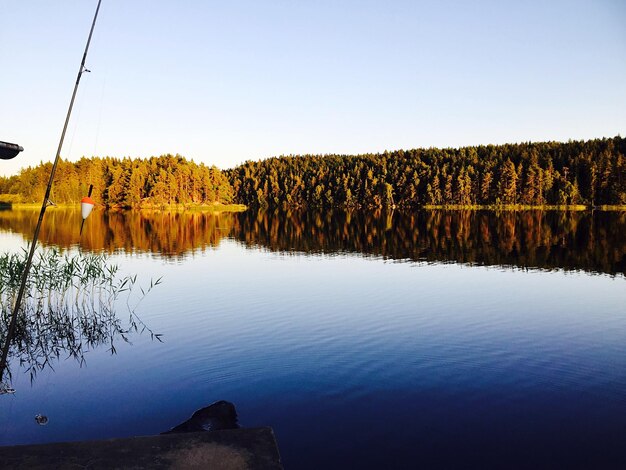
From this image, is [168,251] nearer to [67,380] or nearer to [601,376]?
[67,380]

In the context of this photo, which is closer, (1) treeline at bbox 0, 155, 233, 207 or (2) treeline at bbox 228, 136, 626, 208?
(2) treeline at bbox 228, 136, 626, 208

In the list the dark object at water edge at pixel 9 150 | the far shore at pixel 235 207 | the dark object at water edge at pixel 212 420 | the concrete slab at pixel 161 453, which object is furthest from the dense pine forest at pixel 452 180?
the dark object at water edge at pixel 9 150

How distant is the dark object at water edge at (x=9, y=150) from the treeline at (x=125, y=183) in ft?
537

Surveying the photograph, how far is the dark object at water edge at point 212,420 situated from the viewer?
10.1m

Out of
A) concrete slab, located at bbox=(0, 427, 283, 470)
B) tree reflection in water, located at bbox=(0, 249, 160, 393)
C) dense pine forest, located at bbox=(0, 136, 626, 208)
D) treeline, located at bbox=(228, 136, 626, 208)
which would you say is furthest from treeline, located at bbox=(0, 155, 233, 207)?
concrete slab, located at bbox=(0, 427, 283, 470)

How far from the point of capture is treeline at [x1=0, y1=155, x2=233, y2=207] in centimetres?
16388

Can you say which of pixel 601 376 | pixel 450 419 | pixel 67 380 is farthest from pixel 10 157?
pixel 601 376

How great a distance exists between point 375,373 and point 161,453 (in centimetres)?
795

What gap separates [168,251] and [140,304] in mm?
23250

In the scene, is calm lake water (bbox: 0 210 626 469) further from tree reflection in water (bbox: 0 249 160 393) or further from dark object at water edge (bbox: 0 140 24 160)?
dark object at water edge (bbox: 0 140 24 160)

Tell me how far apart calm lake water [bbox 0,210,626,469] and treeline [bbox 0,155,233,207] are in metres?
146

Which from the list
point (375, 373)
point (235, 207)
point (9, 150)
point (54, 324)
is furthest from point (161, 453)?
point (235, 207)

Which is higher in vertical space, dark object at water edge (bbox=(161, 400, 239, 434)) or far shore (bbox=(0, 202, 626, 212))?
far shore (bbox=(0, 202, 626, 212))

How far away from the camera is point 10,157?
815 cm
